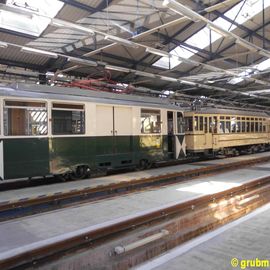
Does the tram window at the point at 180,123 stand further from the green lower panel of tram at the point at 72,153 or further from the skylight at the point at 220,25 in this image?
the skylight at the point at 220,25

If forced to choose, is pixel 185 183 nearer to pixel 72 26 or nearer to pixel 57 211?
pixel 57 211

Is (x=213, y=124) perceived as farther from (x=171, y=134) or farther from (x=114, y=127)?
(x=114, y=127)

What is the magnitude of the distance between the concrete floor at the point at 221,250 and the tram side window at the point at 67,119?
5798 mm

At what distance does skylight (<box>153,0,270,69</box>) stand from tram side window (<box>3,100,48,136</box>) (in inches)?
255

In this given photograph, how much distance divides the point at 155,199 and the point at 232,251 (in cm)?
311

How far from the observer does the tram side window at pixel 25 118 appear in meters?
8.12

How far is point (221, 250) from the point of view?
3961 mm

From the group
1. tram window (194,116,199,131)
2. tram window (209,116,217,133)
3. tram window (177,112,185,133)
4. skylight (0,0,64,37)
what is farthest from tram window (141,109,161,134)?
tram window (209,116,217,133)

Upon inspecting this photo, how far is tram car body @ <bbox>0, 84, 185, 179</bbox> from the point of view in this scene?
8227mm

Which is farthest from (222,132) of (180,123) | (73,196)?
(73,196)

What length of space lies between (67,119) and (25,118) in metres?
1.29

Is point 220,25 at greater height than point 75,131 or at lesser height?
greater

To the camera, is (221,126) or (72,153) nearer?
(72,153)

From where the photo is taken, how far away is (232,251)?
3930 mm
